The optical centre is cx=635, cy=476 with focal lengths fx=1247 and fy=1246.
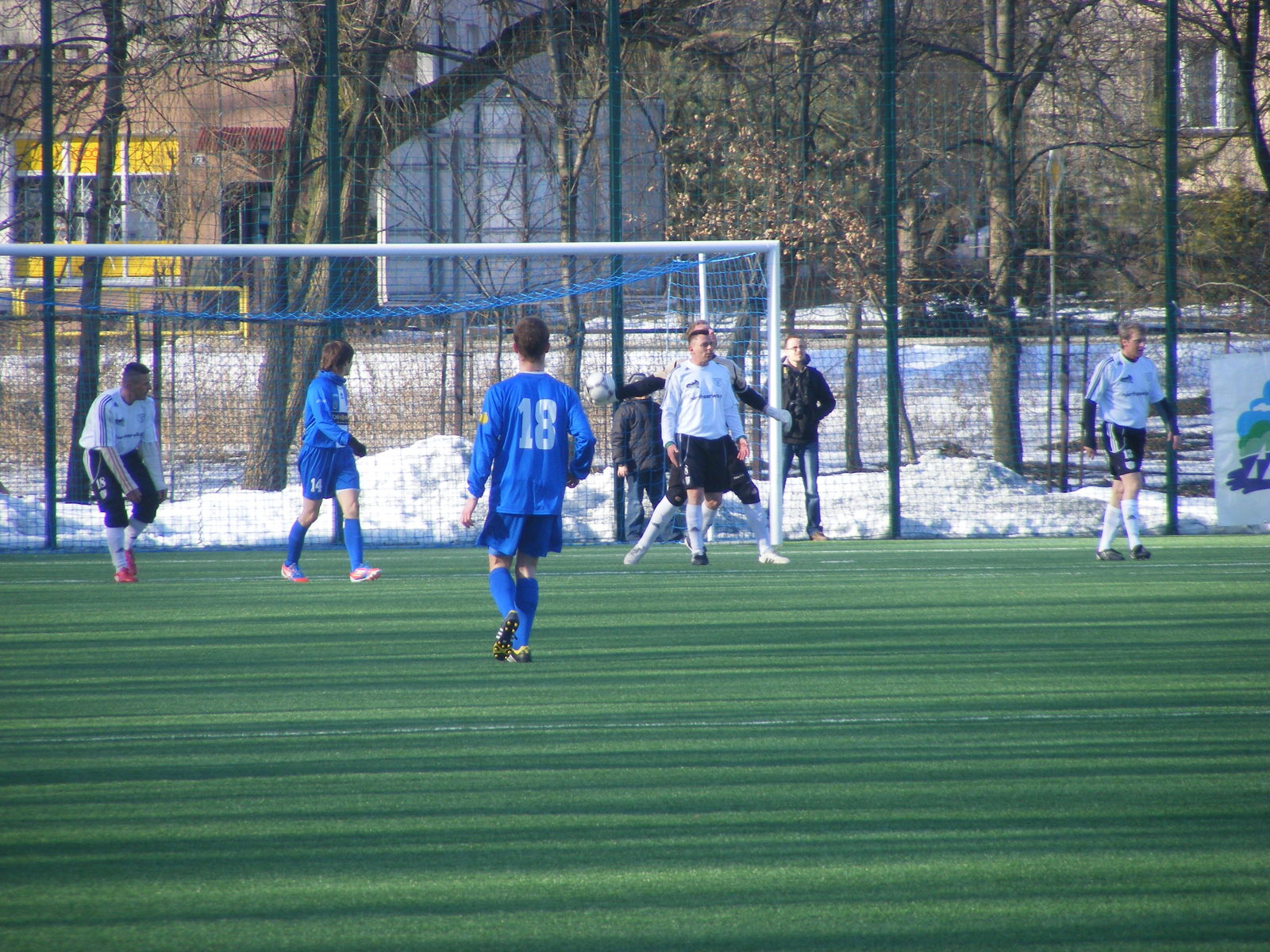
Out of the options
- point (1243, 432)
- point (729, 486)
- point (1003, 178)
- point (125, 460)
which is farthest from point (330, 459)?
point (1243, 432)

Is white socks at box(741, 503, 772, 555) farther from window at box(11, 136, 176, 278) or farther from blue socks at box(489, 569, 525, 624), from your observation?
window at box(11, 136, 176, 278)

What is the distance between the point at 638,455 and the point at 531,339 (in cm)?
595

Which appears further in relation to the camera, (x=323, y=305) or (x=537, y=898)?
(x=323, y=305)

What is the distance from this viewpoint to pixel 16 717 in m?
5.35

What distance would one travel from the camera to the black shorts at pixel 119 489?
962 centimetres

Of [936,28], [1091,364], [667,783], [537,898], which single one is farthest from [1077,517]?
[537,898]

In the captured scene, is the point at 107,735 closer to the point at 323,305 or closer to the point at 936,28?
the point at 323,305

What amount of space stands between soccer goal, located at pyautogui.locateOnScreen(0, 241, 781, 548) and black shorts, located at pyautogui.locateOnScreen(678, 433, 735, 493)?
2.68 metres

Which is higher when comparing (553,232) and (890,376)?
(553,232)

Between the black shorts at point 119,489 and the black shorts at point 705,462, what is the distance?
4241mm

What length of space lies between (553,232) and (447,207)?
113 cm

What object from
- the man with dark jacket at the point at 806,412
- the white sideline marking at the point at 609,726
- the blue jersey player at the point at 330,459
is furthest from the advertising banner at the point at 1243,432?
the blue jersey player at the point at 330,459

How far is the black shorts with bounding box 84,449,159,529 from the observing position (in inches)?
379

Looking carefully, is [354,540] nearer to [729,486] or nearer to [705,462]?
[705,462]
